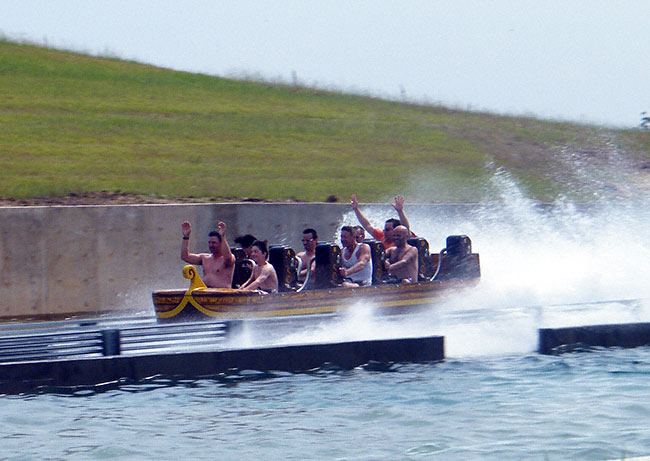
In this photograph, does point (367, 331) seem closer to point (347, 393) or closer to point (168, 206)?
point (347, 393)

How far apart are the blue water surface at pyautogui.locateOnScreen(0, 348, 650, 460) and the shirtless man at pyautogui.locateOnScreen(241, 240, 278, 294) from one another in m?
A: 2.90

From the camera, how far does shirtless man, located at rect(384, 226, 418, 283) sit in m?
14.8

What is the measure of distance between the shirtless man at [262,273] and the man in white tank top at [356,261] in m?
1.34

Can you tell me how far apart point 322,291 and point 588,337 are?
3.67m

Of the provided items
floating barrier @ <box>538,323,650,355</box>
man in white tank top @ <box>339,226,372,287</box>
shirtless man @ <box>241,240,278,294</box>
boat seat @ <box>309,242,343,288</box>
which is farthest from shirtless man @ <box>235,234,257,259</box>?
floating barrier @ <box>538,323,650,355</box>

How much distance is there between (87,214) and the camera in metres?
19.4

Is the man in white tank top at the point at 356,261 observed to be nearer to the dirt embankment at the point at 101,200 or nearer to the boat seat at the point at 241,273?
the boat seat at the point at 241,273

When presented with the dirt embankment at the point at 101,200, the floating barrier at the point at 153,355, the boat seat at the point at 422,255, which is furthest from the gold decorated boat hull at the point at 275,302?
the dirt embankment at the point at 101,200

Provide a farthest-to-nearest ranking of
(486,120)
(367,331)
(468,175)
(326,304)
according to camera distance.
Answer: (486,120) → (468,175) → (326,304) → (367,331)

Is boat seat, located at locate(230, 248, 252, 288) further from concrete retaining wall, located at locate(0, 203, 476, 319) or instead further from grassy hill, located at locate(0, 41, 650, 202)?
grassy hill, located at locate(0, 41, 650, 202)

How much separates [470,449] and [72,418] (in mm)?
3615

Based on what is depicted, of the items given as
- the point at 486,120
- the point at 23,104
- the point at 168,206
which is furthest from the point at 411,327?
the point at 486,120

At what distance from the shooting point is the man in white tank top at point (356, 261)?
14273mm

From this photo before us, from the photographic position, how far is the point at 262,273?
13.2 m
